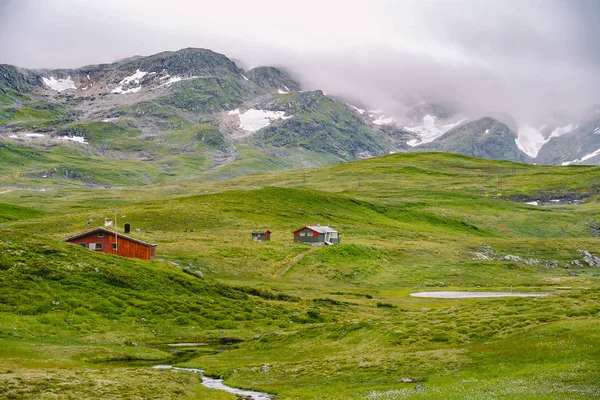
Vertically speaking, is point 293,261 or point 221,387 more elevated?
Answer: point 293,261

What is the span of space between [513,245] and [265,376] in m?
147

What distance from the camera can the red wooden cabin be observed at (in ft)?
377

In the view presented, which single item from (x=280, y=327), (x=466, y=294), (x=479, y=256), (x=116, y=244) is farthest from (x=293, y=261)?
(x=280, y=327)

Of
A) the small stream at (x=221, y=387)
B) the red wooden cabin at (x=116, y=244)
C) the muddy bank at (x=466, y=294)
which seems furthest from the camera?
the red wooden cabin at (x=116, y=244)

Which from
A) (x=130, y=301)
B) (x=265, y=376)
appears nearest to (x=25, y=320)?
(x=130, y=301)

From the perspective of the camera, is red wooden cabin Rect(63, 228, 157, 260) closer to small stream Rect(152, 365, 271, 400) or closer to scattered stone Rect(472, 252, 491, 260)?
small stream Rect(152, 365, 271, 400)

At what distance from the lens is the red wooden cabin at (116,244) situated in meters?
115

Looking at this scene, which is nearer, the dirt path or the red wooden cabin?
the red wooden cabin

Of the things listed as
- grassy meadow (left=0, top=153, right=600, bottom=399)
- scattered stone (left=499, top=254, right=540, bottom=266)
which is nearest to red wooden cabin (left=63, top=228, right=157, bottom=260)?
grassy meadow (left=0, top=153, right=600, bottom=399)

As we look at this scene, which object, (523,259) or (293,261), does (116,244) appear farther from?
(523,259)

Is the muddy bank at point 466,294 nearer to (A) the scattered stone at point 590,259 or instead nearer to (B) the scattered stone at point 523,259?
(B) the scattered stone at point 523,259

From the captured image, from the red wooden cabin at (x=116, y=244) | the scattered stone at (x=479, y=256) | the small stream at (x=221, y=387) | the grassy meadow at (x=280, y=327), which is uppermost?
the red wooden cabin at (x=116, y=244)

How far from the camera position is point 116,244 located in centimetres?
11550

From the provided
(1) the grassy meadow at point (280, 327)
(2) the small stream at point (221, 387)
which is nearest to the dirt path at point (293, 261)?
(1) the grassy meadow at point (280, 327)
